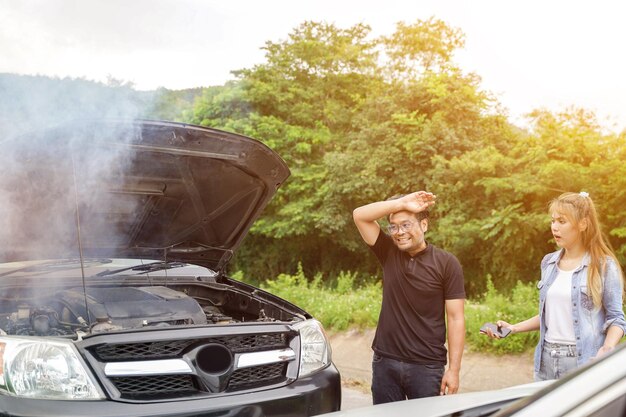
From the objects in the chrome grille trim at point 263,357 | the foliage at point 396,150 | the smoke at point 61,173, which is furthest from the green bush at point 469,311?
the smoke at point 61,173

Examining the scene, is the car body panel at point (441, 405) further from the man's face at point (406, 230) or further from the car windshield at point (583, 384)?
the man's face at point (406, 230)

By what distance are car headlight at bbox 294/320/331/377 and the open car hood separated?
1164 millimetres

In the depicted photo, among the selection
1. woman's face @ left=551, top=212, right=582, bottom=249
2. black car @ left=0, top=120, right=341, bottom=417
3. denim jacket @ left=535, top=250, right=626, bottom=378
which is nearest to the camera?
black car @ left=0, top=120, right=341, bottom=417

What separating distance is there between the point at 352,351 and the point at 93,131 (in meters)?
5.71

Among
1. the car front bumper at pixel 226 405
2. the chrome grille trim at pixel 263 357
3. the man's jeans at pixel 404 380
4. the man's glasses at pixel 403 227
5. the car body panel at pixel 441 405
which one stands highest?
the man's glasses at pixel 403 227

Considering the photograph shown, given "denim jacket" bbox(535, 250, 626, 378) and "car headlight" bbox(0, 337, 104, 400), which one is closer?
"car headlight" bbox(0, 337, 104, 400)

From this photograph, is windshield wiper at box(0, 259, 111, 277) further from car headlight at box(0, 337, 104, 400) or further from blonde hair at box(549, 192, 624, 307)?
blonde hair at box(549, 192, 624, 307)

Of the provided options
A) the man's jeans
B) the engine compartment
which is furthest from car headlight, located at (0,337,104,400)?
the man's jeans

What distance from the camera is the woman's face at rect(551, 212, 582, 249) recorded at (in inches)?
137

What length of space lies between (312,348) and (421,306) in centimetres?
70

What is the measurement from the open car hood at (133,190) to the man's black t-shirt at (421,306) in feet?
3.76

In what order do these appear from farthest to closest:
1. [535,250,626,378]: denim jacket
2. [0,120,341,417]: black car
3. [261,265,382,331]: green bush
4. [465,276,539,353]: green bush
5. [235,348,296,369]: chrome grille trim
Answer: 1. [261,265,382,331]: green bush
2. [465,276,539,353]: green bush
3. [535,250,626,378]: denim jacket
4. [235,348,296,369]: chrome grille trim
5. [0,120,341,417]: black car

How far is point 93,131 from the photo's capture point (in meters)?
3.46

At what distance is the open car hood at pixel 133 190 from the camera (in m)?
3.58
